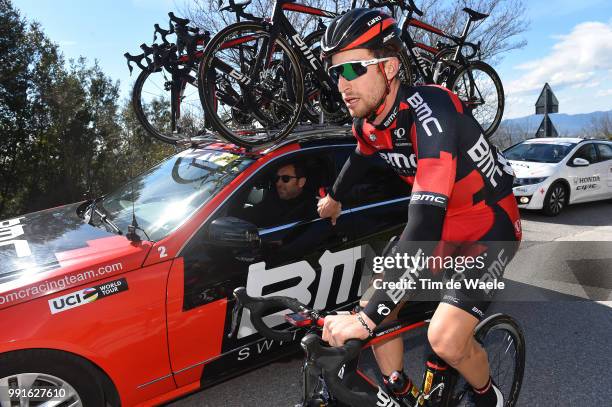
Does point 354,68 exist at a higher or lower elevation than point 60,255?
higher

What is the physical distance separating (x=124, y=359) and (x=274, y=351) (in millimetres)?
982

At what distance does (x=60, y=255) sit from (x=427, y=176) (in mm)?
2092

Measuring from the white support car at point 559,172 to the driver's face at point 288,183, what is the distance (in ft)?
22.6

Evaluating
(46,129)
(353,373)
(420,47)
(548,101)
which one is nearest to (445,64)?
(420,47)

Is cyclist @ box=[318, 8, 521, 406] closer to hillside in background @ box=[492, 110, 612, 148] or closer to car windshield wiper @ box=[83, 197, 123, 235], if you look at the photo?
car windshield wiper @ box=[83, 197, 123, 235]

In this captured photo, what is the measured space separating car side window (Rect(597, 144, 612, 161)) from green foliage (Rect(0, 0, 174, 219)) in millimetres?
14902

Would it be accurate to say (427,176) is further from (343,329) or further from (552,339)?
(552,339)

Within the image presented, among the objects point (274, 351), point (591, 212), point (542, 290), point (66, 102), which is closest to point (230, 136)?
point (274, 351)

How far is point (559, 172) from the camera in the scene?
8.97 meters

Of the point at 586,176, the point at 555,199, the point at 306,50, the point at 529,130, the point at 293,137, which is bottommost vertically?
the point at 529,130

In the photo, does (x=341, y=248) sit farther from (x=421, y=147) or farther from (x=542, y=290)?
(x=542, y=290)

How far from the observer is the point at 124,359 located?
237 cm

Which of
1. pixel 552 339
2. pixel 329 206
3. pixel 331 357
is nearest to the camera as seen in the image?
pixel 331 357

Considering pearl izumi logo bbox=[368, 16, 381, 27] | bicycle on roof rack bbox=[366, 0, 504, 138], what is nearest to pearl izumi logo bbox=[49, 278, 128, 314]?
pearl izumi logo bbox=[368, 16, 381, 27]
